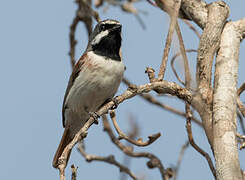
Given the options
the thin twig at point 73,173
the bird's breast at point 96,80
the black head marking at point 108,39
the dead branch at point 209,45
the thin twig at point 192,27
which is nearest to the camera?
the thin twig at point 73,173

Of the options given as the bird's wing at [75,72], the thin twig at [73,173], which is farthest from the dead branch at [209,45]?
the bird's wing at [75,72]

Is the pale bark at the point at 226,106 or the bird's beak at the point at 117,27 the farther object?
the bird's beak at the point at 117,27

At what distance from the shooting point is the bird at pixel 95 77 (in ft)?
16.0

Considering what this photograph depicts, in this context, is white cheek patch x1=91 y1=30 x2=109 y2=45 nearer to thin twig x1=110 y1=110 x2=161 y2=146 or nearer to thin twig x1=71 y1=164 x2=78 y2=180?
thin twig x1=110 y1=110 x2=161 y2=146

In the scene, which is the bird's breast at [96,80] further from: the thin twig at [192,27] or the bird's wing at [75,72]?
the thin twig at [192,27]

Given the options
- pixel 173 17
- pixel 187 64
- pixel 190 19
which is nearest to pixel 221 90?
pixel 187 64

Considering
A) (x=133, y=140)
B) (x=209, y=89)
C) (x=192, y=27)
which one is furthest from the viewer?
(x=192, y=27)

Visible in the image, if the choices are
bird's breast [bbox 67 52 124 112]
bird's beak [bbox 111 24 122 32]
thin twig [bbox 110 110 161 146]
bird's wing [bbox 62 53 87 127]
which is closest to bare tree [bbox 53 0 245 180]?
thin twig [bbox 110 110 161 146]

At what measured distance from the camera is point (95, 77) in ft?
16.0

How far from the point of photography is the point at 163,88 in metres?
3.26

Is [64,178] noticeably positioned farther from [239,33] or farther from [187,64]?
[239,33]

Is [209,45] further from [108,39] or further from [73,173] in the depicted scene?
[108,39]

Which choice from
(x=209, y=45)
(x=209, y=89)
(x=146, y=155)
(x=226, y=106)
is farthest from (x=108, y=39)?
(x=226, y=106)

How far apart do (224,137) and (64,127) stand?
11.1 ft
